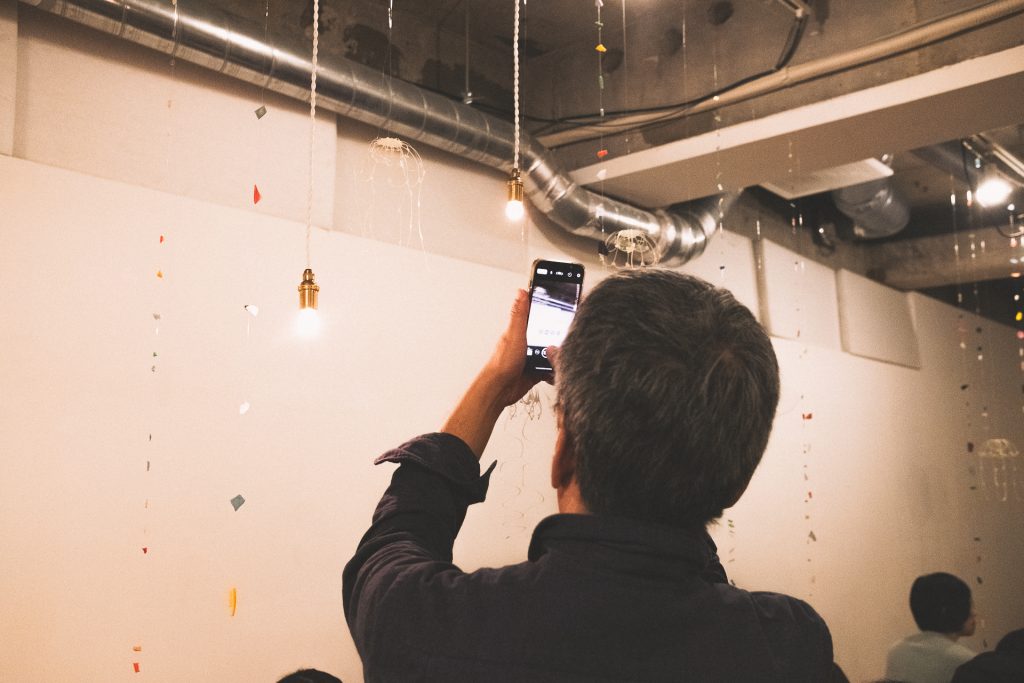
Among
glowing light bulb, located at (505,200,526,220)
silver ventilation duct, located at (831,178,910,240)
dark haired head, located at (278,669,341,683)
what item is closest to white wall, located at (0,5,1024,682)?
dark haired head, located at (278,669,341,683)

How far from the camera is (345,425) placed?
3.34 meters

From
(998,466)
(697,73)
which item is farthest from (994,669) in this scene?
(998,466)

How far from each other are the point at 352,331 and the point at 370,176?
74cm

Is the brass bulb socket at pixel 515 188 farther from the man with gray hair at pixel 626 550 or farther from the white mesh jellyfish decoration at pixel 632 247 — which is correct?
the white mesh jellyfish decoration at pixel 632 247

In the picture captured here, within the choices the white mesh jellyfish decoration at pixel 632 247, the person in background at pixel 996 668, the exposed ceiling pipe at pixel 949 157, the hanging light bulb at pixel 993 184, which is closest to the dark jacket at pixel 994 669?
the person in background at pixel 996 668

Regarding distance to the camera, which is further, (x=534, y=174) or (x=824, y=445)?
(x=824, y=445)

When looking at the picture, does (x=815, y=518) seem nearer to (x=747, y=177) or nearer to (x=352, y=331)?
(x=747, y=177)

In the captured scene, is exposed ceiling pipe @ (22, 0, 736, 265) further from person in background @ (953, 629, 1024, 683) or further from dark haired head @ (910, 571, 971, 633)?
person in background @ (953, 629, 1024, 683)

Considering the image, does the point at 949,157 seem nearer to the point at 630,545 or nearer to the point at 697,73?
the point at 697,73

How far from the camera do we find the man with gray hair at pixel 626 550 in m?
0.71

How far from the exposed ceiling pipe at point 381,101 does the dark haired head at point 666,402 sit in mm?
2511

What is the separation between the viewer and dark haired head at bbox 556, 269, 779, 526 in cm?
76

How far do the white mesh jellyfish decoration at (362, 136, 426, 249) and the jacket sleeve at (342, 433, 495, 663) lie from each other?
290 centimetres

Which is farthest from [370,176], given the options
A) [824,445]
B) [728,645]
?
[824,445]
